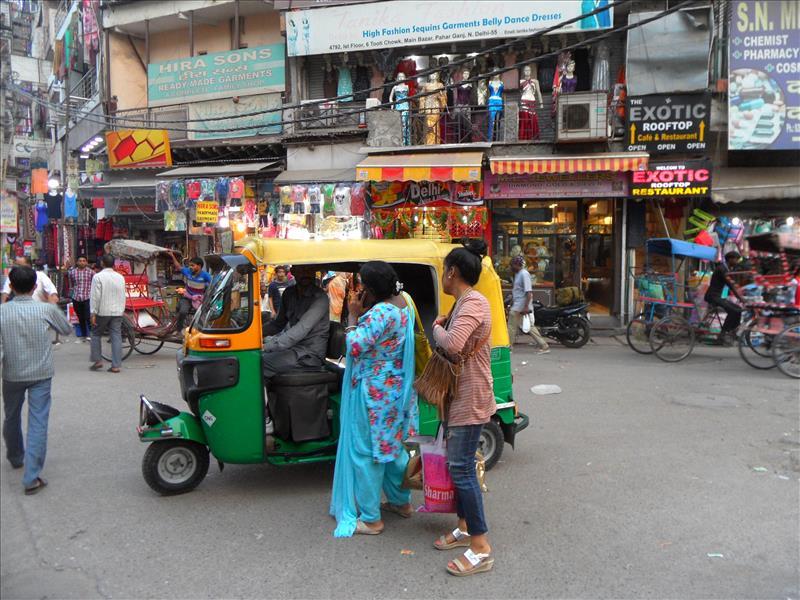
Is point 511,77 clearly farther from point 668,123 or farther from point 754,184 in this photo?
point 754,184

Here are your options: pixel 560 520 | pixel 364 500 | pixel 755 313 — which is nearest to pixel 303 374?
pixel 364 500

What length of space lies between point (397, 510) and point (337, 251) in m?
1.97

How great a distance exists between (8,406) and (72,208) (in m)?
19.2

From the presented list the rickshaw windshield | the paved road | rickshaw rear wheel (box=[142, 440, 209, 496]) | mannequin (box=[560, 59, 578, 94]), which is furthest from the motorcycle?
rickshaw rear wheel (box=[142, 440, 209, 496])

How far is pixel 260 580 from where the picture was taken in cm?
352

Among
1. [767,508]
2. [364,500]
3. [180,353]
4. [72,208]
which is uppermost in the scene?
[72,208]

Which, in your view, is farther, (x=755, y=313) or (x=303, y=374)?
(x=755, y=313)

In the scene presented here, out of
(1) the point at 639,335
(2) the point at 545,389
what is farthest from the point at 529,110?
(2) the point at 545,389

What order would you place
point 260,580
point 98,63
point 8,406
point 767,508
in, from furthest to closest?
point 98,63, point 8,406, point 767,508, point 260,580

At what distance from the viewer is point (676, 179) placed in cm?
1341

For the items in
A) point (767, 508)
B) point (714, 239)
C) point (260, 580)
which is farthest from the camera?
point (714, 239)

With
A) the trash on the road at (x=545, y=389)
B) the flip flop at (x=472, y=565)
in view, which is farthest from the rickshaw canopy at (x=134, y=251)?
the flip flop at (x=472, y=565)

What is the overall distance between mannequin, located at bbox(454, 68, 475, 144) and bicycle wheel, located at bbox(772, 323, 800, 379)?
8522 mm

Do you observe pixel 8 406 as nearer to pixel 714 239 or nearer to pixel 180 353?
pixel 180 353
